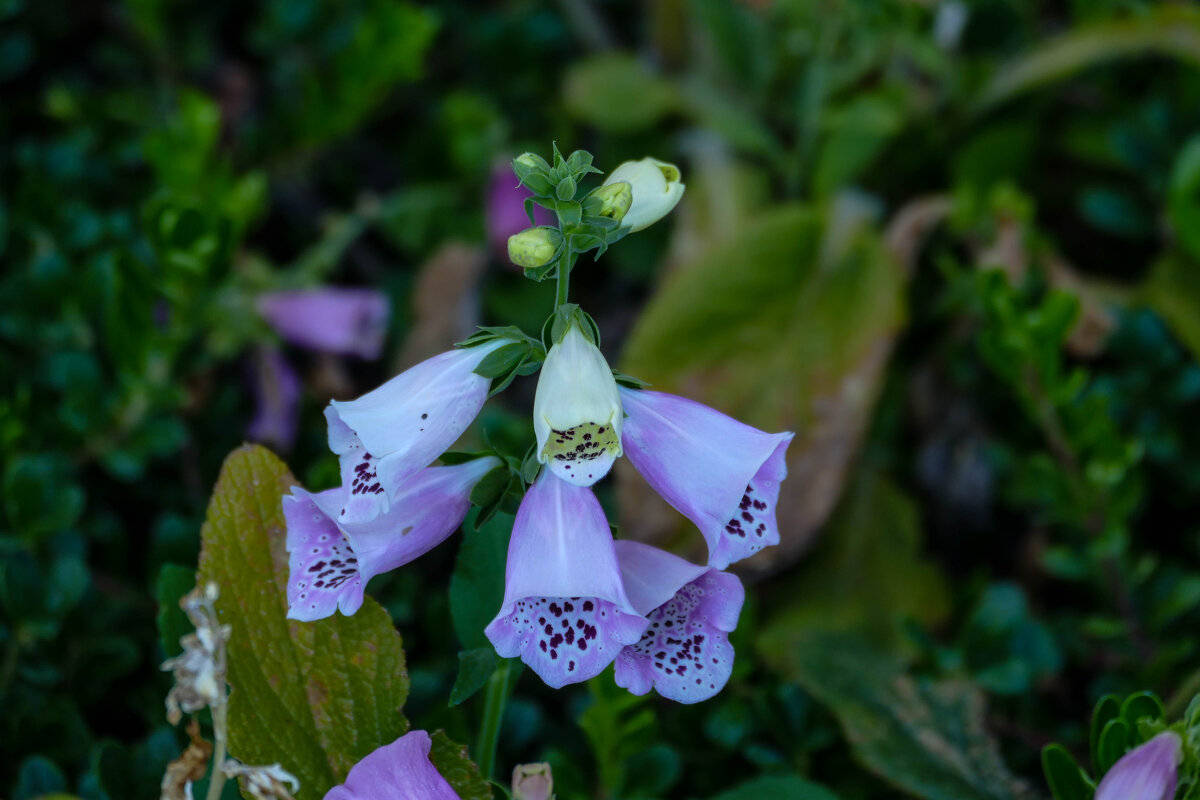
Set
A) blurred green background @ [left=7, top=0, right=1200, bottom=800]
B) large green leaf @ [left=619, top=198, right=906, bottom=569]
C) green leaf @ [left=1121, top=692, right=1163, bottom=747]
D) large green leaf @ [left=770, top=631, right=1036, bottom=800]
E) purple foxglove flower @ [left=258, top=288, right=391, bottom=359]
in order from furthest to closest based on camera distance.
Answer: purple foxglove flower @ [left=258, top=288, right=391, bottom=359] → large green leaf @ [left=619, top=198, right=906, bottom=569] → blurred green background @ [left=7, top=0, right=1200, bottom=800] → large green leaf @ [left=770, top=631, right=1036, bottom=800] → green leaf @ [left=1121, top=692, right=1163, bottom=747]

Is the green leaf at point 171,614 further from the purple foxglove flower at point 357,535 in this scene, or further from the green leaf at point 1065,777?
the green leaf at point 1065,777

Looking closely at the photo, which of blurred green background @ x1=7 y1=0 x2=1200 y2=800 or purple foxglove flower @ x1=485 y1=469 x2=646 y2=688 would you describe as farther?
blurred green background @ x1=7 y1=0 x2=1200 y2=800

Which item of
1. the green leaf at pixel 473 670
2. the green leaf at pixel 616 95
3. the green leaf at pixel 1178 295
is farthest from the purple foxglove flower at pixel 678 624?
the green leaf at pixel 616 95

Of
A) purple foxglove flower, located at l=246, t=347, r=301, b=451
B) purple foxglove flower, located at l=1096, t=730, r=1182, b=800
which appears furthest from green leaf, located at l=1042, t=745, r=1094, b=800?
purple foxglove flower, located at l=246, t=347, r=301, b=451

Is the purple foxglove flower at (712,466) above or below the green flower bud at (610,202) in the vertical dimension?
below

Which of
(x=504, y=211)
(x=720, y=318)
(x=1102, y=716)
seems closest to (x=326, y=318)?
(x=504, y=211)

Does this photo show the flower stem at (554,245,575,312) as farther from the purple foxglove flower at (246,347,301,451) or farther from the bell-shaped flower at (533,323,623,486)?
the purple foxglove flower at (246,347,301,451)

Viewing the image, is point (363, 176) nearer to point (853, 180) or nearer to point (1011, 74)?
point (853, 180)
